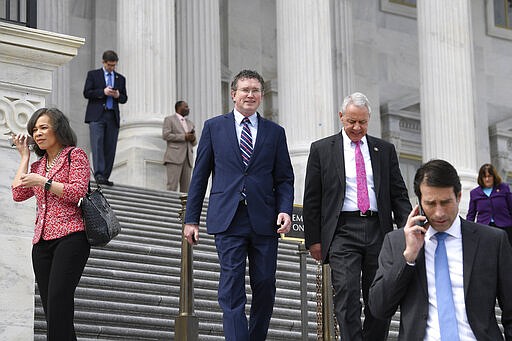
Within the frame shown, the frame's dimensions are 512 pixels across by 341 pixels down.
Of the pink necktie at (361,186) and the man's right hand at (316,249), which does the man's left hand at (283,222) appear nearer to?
the man's right hand at (316,249)

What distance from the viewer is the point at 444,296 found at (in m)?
6.31

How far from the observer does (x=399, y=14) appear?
31.0 meters

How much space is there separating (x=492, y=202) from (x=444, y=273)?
10.4m

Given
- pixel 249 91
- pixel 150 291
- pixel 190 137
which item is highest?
pixel 190 137

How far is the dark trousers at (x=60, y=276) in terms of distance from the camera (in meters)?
8.41

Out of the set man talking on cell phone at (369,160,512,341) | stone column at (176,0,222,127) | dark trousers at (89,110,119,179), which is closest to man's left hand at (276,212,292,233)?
man talking on cell phone at (369,160,512,341)

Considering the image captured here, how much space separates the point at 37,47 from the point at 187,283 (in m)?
2.18

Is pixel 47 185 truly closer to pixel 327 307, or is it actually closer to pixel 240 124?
pixel 240 124

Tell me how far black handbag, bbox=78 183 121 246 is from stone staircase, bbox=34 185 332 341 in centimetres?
183

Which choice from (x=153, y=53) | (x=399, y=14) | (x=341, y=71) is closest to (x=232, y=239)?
(x=153, y=53)

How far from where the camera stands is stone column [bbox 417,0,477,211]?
75.0ft

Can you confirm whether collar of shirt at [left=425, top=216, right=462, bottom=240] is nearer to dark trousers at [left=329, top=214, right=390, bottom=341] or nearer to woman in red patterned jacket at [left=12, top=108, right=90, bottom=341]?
dark trousers at [left=329, top=214, right=390, bottom=341]

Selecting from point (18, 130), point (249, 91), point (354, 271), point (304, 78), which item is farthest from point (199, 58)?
point (354, 271)

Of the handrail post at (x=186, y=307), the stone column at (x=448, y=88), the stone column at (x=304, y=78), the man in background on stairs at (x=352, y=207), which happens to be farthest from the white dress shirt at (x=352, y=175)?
the stone column at (x=448, y=88)
